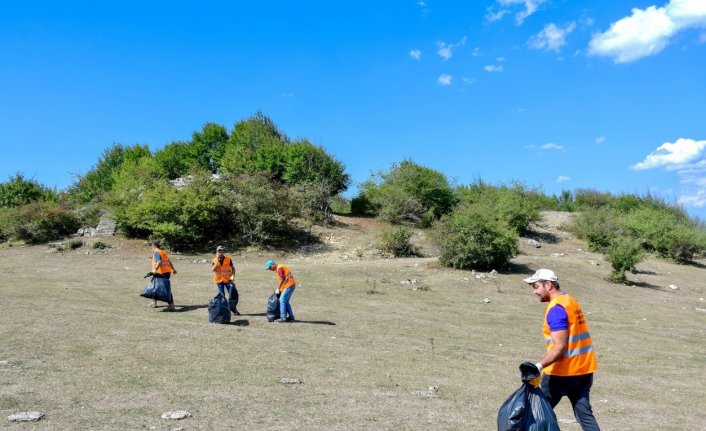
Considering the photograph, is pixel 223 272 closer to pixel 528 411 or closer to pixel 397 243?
pixel 528 411

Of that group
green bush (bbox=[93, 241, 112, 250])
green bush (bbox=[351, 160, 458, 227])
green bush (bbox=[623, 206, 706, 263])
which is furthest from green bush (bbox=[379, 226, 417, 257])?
green bush (bbox=[623, 206, 706, 263])

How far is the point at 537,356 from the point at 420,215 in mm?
27269

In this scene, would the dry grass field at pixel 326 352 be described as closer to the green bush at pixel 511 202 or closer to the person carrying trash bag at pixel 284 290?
the person carrying trash bag at pixel 284 290

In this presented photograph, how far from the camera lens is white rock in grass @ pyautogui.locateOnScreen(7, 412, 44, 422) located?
5691mm

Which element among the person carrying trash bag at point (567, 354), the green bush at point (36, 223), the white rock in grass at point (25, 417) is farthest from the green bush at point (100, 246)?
the person carrying trash bag at point (567, 354)

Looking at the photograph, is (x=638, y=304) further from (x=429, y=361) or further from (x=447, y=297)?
(x=429, y=361)

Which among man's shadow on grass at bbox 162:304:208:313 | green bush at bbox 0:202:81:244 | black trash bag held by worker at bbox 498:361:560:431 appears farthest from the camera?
green bush at bbox 0:202:81:244

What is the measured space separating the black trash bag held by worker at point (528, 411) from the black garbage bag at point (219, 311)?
8861mm

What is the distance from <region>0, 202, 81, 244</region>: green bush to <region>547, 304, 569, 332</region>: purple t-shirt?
29847 mm

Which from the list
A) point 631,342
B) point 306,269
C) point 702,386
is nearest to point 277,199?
point 306,269

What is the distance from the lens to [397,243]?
2848 cm

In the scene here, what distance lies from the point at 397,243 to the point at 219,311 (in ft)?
55.4

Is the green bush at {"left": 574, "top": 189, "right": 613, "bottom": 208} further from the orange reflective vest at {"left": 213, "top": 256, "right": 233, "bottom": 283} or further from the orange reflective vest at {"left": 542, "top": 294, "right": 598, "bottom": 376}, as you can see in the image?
the orange reflective vest at {"left": 542, "top": 294, "right": 598, "bottom": 376}

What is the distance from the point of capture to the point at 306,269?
23.4m
